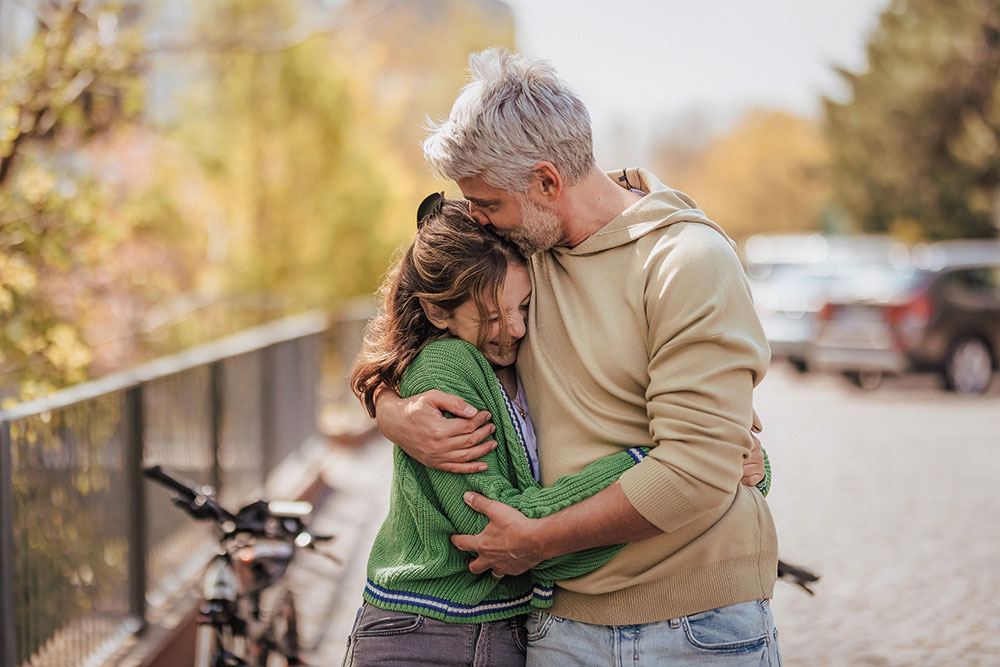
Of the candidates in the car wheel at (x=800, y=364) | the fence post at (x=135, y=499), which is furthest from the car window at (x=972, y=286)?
the fence post at (x=135, y=499)

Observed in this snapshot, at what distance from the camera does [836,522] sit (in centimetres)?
838

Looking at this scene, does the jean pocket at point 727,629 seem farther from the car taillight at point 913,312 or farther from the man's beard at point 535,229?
the car taillight at point 913,312

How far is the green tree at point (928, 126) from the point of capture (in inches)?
1227

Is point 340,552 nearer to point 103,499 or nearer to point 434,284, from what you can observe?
point 103,499

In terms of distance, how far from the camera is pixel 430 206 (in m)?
2.52

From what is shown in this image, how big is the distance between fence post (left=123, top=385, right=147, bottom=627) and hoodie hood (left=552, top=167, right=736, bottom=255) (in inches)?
120

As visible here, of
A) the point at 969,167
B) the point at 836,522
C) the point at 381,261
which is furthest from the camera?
the point at 969,167

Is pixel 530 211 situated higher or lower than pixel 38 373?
higher

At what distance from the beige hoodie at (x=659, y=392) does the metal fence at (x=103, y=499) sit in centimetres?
211

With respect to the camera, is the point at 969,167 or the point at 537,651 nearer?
the point at 537,651

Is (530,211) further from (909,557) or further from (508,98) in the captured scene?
(909,557)

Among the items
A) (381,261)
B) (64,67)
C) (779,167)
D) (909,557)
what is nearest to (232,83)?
(381,261)

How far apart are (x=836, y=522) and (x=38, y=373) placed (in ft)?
17.9

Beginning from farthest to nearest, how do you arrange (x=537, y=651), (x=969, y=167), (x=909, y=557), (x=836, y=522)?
(x=969, y=167) → (x=836, y=522) → (x=909, y=557) → (x=537, y=651)
